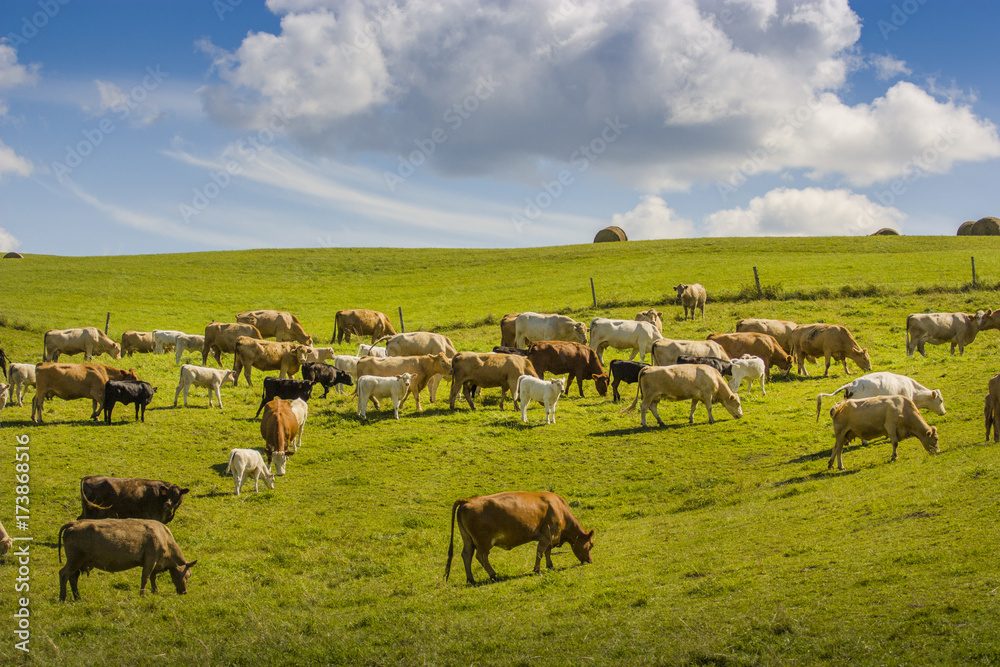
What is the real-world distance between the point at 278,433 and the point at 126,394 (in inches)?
229

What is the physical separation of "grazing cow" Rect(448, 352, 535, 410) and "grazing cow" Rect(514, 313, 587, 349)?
7769 millimetres

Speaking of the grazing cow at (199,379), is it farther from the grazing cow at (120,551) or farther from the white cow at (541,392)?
the grazing cow at (120,551)

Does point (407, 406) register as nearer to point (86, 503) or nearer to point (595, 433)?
point (595, 433)

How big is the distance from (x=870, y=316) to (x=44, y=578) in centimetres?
3264

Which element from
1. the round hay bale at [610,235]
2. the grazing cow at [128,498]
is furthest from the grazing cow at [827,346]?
the round hay bale at [610,235]

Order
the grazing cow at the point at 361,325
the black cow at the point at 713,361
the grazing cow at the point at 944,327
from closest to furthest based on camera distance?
the black cow at the point at 713,361 < the grazing cow at the point at 944,327 < the grazing cow at the point at 361,325

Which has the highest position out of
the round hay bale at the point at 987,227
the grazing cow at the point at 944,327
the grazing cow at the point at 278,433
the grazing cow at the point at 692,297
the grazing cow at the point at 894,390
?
the round hay bale at the point at 987,227

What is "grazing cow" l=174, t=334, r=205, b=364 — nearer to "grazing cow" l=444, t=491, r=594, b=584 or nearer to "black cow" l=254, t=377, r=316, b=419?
"black cow" l=254, t=377, r=316, b=419

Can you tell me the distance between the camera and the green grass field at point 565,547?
8.21 metres

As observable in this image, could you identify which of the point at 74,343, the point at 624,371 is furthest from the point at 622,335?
the point at 74,343

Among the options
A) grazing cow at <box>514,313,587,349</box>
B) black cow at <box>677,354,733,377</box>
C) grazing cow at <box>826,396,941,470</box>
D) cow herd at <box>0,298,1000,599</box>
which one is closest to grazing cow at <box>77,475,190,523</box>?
cow herd at <box>0,298,1000,599</box>

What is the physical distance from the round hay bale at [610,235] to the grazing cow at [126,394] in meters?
68.1

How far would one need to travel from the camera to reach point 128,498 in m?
13.1

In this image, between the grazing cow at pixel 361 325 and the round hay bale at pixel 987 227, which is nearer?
the grazing cow at pixel 361 325
